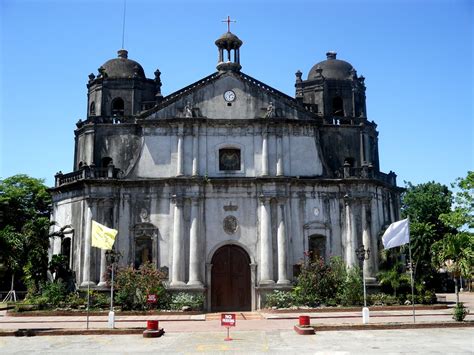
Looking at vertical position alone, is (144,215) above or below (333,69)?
below

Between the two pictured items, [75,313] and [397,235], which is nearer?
[397,235]

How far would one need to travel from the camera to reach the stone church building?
3086 cm

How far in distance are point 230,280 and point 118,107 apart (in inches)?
512

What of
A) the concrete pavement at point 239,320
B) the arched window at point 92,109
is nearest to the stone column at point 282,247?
the concrete pavement at point 239,320

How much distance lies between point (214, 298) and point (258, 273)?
2828mm

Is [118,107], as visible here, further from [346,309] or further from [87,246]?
[346,309]

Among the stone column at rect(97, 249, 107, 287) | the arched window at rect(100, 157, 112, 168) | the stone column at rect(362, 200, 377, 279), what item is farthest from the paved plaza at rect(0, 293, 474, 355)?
the arched window at rect(100, 157, 112, 168)

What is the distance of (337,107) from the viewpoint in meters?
35.5

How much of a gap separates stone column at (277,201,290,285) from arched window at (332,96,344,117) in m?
7.84

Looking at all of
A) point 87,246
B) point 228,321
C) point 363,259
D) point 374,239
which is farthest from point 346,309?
point 87,246

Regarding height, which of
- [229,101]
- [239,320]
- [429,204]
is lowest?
[239,320]

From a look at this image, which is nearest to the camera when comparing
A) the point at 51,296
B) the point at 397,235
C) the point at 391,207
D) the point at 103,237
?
the point at 397,235

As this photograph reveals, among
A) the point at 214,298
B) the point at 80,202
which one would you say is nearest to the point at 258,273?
the point at 214,298

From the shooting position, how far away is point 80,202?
32.0 m
